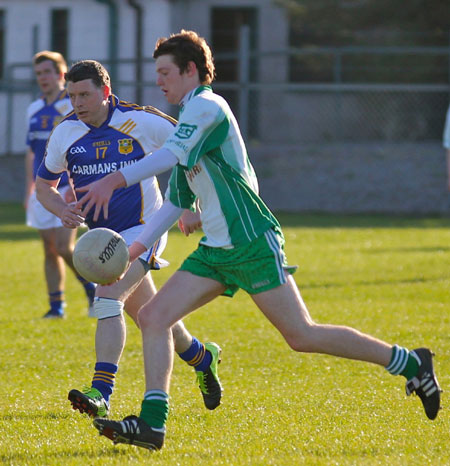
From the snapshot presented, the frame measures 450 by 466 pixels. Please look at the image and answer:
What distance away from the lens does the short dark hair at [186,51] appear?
205 inches

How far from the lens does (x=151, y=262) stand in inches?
240

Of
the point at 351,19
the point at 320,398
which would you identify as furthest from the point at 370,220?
the point at 320,398

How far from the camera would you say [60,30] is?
27.7 metres

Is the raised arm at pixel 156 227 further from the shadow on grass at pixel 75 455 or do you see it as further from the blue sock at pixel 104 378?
the shadow on grass at pixel 75 455

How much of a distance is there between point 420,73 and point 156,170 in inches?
730

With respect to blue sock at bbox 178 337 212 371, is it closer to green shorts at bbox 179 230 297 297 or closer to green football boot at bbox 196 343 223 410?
green football boot at bbox 196 343 223 410

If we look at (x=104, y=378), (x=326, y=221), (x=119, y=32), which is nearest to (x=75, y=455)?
(x=104, y=378)

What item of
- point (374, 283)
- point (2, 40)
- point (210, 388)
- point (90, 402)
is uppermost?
point (2, 40)

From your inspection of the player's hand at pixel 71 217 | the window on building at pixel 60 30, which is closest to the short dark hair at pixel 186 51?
the player's hand at pixel 71 217

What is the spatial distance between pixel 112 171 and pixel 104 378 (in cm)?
124

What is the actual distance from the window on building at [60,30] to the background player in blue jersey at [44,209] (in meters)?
17.8

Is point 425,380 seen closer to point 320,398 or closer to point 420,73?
point 320,398

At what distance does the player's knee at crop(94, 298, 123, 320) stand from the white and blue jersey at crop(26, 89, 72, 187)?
439 cm

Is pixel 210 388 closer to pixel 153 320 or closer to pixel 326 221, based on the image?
pixel 153 320
